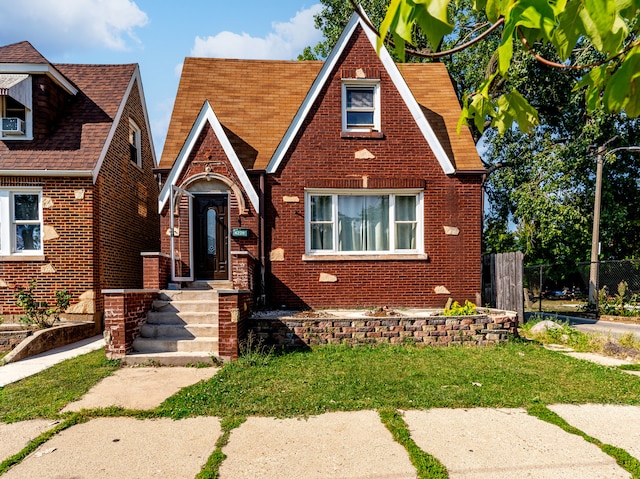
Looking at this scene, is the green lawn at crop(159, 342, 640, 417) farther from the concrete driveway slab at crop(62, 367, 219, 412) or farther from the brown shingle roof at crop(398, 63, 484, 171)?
the brown shingle roof at crop(398, 63, 484, 171)

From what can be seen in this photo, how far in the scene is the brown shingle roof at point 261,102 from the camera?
10.7m

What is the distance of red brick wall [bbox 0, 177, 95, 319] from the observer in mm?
9961

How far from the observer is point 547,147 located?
17.6m

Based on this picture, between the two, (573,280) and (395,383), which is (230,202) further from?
(573,280)

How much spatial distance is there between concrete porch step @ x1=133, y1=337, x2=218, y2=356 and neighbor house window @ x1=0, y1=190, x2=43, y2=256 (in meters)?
5.41

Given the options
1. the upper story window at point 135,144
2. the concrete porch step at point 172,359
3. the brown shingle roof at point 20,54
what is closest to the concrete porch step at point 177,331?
the concrete porch step at point 172,359

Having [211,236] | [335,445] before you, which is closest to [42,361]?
[211,236]

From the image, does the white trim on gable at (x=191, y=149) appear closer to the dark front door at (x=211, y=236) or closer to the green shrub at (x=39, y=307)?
the dark front door at (x=211, y=236)

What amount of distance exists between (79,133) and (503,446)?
40.9 feet

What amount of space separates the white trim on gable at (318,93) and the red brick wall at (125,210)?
5085 mm

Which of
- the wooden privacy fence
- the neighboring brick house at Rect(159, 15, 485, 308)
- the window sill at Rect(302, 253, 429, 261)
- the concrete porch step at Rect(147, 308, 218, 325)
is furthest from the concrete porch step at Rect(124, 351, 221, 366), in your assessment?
the wooden privacy fence

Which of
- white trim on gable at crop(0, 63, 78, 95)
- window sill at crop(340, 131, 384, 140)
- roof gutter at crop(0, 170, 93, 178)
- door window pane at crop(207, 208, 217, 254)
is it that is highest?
white trim on gable at crop(0, 63, 78, 95)

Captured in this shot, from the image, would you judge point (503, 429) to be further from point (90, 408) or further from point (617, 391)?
point (90, 408)

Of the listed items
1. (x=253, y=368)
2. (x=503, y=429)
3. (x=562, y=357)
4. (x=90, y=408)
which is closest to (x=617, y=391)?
(x=562, y=357)
